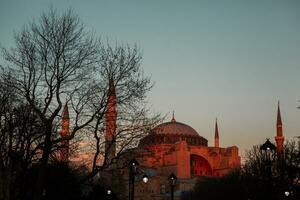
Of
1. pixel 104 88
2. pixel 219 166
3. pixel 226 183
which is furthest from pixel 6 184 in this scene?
pixel 219 166

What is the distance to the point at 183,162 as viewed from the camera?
3767 inches

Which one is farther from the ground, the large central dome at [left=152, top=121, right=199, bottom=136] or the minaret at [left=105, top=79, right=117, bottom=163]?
the large central dome at [left=152, top=121, right=199, bottom=136]

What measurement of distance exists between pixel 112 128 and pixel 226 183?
1594 inches

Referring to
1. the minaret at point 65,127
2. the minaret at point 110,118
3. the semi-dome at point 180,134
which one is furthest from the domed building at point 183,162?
the minaret at point 110,118

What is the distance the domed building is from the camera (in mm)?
90625

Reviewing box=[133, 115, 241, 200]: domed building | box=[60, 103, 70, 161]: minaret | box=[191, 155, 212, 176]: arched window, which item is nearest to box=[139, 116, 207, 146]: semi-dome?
box=[133, 115, 241, 200]: domed building

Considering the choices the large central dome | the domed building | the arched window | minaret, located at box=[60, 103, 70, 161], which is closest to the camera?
minaret, located at box=[60, 103, 70, 161]

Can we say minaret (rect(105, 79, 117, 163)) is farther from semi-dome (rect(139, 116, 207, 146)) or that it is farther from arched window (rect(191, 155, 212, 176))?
arched window (rect(191, 155, 212, 176))

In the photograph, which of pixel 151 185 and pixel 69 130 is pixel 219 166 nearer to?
pixel 151 185

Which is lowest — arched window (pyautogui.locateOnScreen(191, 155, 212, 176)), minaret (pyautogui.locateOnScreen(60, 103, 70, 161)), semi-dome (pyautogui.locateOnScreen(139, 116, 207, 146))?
minaret (pyautogui.locateOnScreen(60, 103, 70, 161))

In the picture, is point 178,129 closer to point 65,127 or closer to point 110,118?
point 65,127

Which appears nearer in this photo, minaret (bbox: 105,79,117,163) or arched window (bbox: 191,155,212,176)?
minaret (bbox: 105,79,117,163)

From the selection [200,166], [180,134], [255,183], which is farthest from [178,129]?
[255,183]

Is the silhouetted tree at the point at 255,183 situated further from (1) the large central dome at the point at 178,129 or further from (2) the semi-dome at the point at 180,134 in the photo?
(1) the large central dome at the point at 178,129
